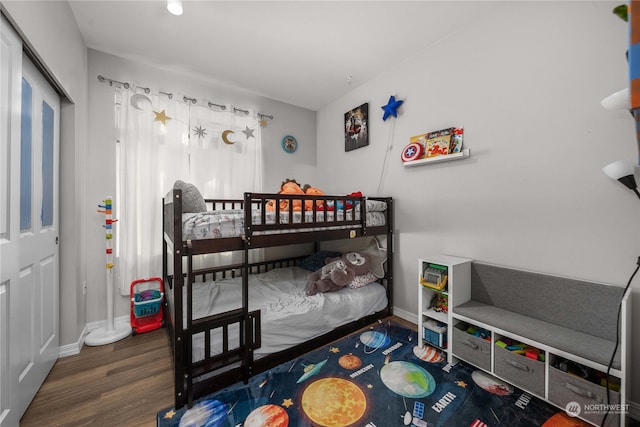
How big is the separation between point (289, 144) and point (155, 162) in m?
1.66

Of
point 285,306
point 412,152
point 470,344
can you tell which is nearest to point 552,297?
point 470,344

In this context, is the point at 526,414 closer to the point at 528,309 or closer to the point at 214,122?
the point at 528,309

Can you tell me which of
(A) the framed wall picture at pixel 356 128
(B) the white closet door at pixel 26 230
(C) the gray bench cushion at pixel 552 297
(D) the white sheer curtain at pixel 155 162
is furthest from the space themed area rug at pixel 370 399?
(A) the framed wall picture at pixel 356 128

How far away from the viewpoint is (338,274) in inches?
91.3

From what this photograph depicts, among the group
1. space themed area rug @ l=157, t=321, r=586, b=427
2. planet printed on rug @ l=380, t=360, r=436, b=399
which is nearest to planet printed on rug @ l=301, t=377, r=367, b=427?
space themed area rug @ l=157, t=321, r=586, b=427

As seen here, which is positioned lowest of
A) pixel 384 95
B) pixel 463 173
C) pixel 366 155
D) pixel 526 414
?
pixel 526 414

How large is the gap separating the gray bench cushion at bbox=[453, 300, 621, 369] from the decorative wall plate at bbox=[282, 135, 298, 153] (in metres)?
2.74

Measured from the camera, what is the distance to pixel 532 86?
1694mm

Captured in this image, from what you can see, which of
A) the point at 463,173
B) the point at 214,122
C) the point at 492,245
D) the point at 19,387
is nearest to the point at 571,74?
the point at 463,173

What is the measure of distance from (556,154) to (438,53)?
4.40 ft

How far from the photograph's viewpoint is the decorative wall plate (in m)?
3.41

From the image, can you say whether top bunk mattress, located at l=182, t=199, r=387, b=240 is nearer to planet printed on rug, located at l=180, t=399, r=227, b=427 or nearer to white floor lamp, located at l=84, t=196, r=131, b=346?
planet printed on rug, located at l=180, t=399, r=227, b=427

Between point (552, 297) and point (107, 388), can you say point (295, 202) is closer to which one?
point (107, 388)

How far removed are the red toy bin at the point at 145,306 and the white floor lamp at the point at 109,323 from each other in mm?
105
